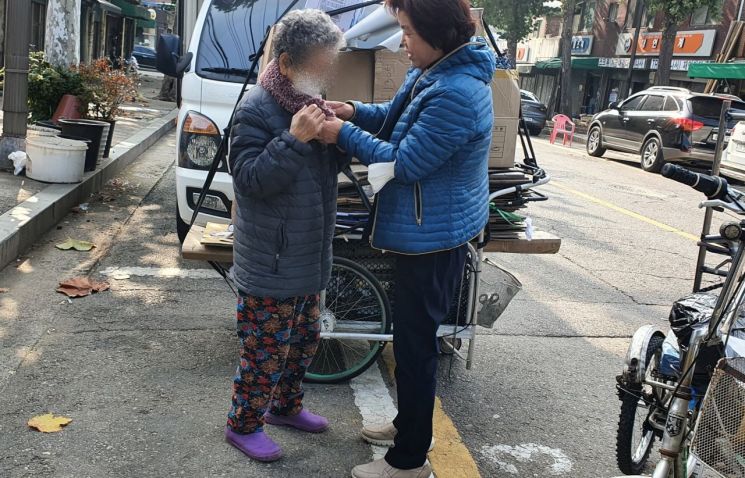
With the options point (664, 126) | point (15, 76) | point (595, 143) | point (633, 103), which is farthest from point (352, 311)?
point (595, 143)

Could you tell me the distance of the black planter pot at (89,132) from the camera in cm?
804

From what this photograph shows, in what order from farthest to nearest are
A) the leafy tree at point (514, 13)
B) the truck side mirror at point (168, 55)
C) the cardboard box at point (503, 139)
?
the leafy tree at point (514, 13) < the truck side mirror at point (168, 55) < the cardboard box at point (503, 139)

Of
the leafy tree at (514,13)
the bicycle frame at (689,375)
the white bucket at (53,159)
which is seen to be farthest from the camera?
the leafy tree at (514,13)

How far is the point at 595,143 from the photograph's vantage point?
62.7 ft

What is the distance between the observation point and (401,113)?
2926 millimetres

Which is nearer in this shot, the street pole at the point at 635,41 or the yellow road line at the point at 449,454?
the yellow road line at the point at 449,454

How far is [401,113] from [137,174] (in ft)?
25.1

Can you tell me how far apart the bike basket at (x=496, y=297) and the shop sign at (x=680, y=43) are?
29.0 metres

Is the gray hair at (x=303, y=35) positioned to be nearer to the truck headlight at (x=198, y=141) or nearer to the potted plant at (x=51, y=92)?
the truck headlight at (x=198, y=141)

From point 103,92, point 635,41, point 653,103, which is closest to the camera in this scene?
point 103,92

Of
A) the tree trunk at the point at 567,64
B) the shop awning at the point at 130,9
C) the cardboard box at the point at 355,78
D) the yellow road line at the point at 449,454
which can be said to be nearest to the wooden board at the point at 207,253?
the cardboard box at the point at 355,78

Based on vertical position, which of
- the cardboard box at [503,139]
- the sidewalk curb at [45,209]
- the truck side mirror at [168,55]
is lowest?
the sidewalk curb at [45,209]

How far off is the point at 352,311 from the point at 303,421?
2.37ft

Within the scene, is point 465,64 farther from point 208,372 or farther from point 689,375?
point 208,372
